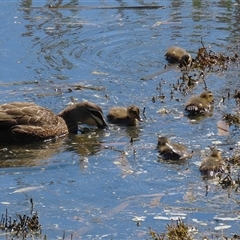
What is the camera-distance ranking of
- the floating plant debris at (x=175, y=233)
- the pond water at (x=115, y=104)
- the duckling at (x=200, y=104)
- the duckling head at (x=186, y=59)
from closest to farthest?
1. the floating plant debris at (x=175, y=233)
2. the pond water at (x=115, y=104)
3. the duckling at (x=200, y=104)
4. the duckling head at (x=186, y=59)

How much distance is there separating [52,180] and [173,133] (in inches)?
70.3

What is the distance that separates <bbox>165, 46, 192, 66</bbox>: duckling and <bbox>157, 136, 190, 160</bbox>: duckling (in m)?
3.18

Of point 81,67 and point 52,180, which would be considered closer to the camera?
point 52,180

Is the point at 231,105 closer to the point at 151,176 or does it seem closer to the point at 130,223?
the point at 151,176

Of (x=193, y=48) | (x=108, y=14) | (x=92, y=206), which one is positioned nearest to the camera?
(x=92, y=206)

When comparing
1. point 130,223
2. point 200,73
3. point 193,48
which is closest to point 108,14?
point 193,48

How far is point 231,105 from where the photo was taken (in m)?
9.75

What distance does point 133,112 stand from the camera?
913cm

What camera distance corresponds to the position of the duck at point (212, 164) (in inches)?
298

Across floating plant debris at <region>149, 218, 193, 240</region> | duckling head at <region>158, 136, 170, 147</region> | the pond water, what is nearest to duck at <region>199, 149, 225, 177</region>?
the pond water

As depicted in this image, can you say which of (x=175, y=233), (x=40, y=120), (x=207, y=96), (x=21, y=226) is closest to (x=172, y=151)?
(x=40, y=120)

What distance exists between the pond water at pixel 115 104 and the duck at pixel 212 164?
108 millimetres

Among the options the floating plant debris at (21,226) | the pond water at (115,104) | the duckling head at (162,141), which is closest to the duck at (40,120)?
the pond water at (115,104)

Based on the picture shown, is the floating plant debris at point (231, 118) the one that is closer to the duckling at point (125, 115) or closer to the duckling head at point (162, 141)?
the duckling at point (125, 115)
